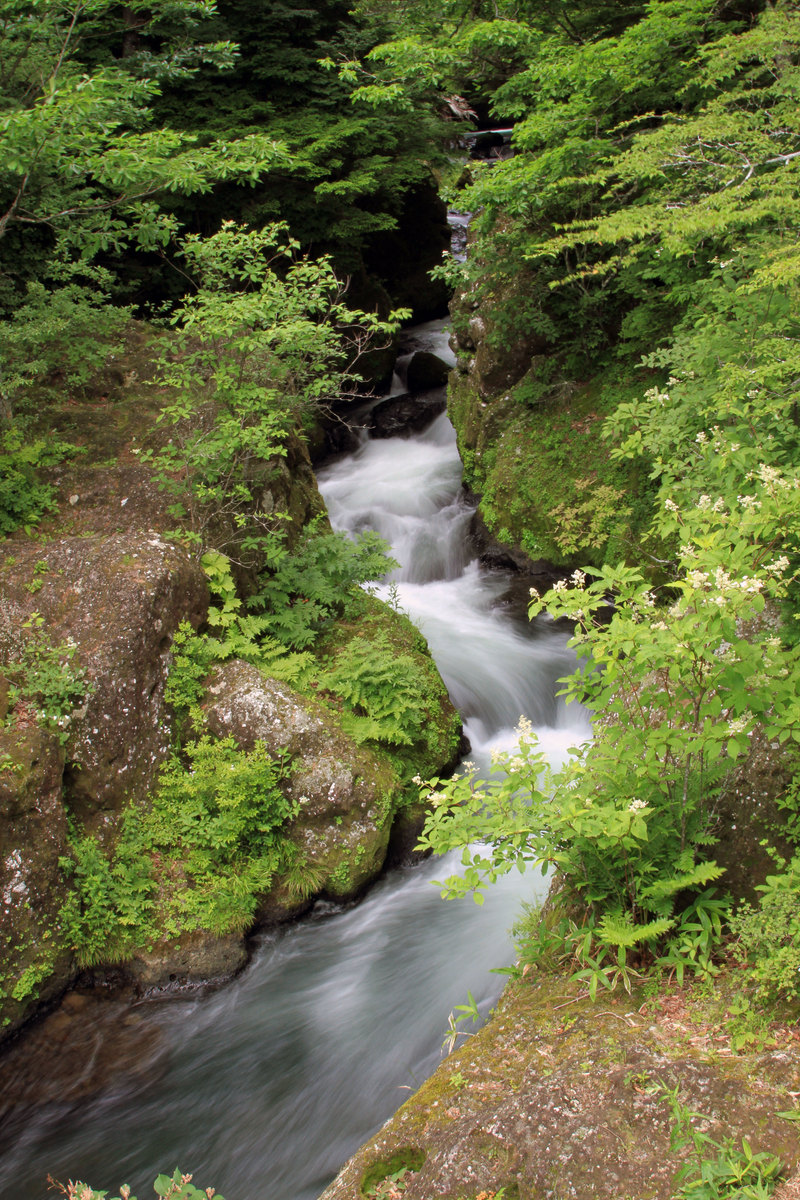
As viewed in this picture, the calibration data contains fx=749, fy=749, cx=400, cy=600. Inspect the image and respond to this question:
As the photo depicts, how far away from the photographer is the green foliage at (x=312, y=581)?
7551 mm

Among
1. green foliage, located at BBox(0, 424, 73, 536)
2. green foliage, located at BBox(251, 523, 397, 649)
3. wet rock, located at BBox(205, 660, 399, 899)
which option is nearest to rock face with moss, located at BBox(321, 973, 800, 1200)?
wet rock, located at BBox(205, 660, 399, 899)

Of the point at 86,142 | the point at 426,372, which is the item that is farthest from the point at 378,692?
the point at 426,372

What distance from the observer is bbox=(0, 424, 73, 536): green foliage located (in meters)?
7.18

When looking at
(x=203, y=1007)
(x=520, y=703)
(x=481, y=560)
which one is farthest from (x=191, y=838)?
(x=481, y=560)

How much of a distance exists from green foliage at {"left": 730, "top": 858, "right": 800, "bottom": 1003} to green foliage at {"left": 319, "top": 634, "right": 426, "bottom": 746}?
3793 mm

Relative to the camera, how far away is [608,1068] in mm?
3133

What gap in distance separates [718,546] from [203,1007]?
16.4ft

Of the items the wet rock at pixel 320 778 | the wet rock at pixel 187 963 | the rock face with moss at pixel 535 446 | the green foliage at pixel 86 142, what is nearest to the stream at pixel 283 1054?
the wet rock at pixel 187 963

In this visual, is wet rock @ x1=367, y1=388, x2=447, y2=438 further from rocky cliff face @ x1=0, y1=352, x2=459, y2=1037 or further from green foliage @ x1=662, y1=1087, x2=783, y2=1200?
green foliage @ x1=662, y1=1087, x2=783, y2=1200

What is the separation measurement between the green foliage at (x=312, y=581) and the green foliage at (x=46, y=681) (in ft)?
6.19

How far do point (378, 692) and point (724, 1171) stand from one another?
15.9 feet

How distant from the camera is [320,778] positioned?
6285 mm

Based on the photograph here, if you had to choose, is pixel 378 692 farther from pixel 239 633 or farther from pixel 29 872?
pixel 29 872

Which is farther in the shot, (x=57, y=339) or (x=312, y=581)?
(x=57, y=339)
